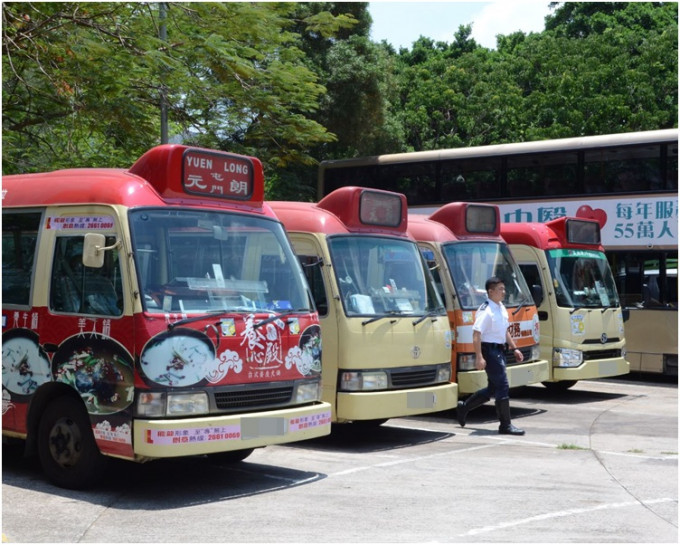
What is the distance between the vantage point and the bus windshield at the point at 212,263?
791 cm

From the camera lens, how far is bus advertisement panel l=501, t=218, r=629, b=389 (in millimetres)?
15422

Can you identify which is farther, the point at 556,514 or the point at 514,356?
the point at 514,356

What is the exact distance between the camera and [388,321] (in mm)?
10688

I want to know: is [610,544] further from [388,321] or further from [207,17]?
[207,17]

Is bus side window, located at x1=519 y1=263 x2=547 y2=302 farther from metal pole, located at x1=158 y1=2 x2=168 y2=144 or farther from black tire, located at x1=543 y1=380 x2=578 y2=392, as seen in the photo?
metal pole, located at x1=158 y1=2 x2=168 y2=144

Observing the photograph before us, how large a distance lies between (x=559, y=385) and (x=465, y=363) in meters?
4.89

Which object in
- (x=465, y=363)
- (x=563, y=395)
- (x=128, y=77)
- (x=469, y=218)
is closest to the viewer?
(x=465, y=363)

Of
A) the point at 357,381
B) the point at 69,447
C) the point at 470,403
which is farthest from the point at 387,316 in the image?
the point at 69,447

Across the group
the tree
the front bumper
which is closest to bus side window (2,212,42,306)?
the front bumper

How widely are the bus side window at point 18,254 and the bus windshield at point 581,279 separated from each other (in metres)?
9.03

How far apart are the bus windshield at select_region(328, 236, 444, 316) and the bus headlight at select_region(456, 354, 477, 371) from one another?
139 cm

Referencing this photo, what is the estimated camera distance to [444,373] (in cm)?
1124

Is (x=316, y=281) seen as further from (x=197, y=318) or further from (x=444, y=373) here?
(x=197, y=318)

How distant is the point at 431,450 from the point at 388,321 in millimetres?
1388
